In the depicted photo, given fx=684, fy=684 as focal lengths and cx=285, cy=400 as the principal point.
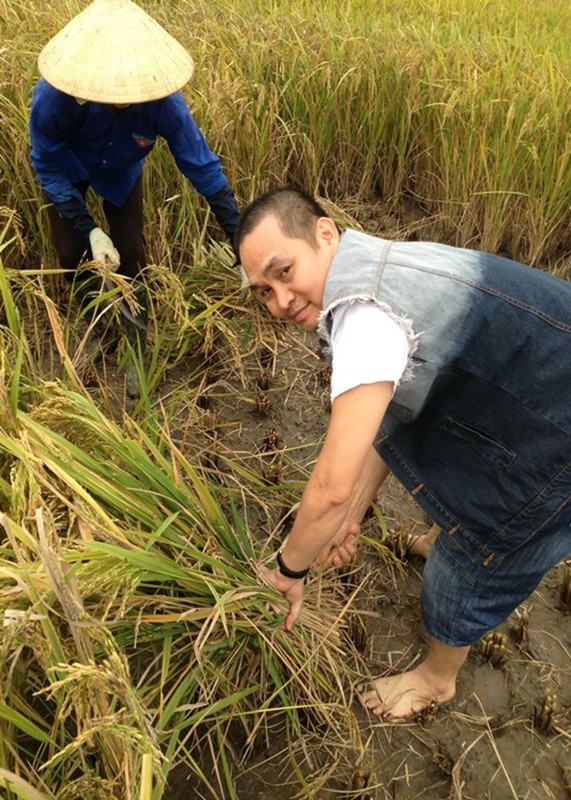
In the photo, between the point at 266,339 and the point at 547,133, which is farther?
the point at 547,133

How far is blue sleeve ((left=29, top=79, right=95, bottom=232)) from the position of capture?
2.03 m

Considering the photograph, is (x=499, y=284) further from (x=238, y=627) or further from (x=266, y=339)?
(x=266, y=339)

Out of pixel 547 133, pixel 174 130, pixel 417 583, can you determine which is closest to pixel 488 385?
pixel 417 583

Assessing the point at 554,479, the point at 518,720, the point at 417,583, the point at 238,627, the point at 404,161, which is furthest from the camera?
the point at 404,161

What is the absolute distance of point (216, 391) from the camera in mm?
2508

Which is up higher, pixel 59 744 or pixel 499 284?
pixel 499 284

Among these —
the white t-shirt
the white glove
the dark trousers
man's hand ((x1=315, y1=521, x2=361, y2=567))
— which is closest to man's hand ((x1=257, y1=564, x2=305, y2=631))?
man's hand ((x1=315, y1=521, x2=361, y2=567))

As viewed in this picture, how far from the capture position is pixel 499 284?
124 cm

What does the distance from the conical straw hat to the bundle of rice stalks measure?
0.96 m

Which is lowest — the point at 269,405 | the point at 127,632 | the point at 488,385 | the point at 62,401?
the point at 269,405

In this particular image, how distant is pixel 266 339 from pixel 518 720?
148cm

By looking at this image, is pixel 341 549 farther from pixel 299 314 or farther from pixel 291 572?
pixel 299 314

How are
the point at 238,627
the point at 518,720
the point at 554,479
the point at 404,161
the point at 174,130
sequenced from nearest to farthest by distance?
the point at 554,479 → the point at 238,627 → the point at 518,720 → the point at 174,130 → the point at 404,161

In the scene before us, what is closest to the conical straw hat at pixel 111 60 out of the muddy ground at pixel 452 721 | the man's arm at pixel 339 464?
the man's arm at pixel 339 464
